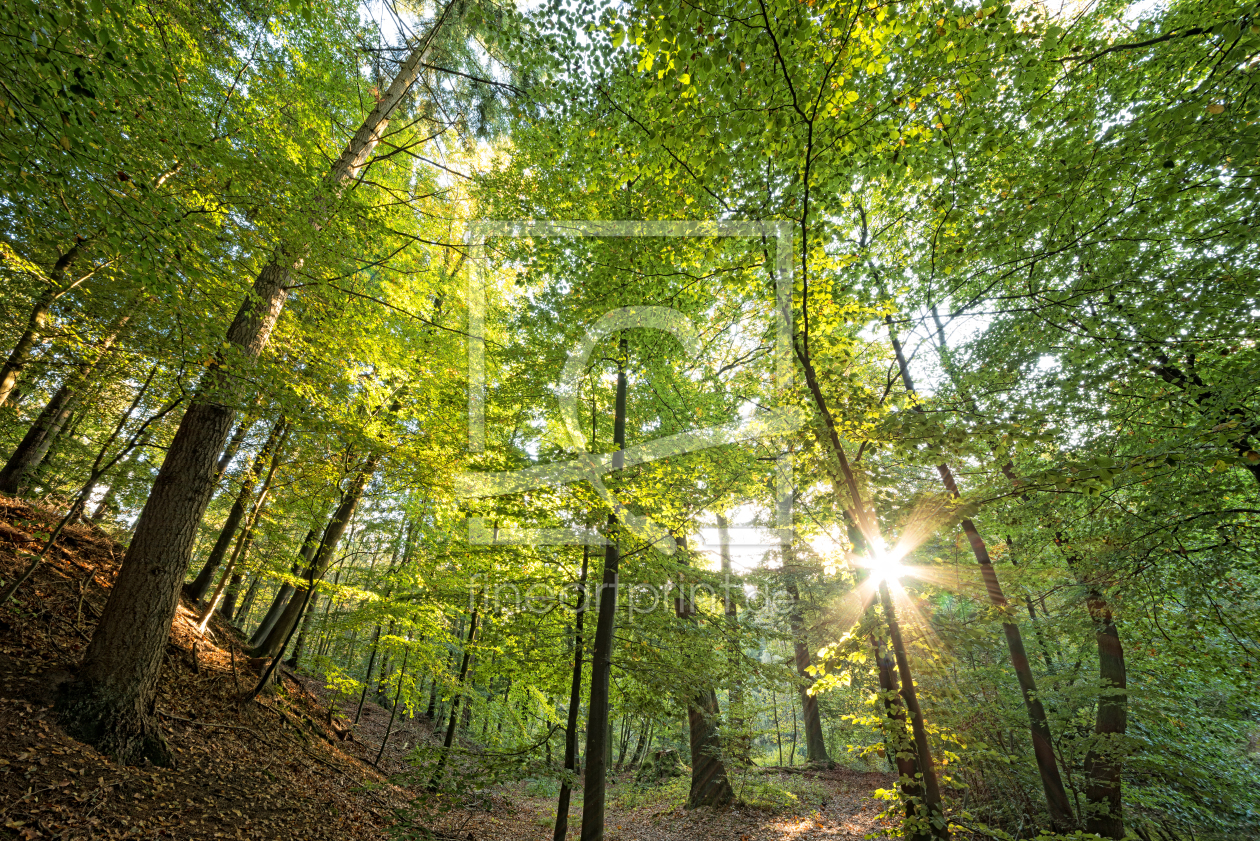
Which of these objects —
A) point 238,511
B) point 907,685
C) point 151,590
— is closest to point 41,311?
point 151,590

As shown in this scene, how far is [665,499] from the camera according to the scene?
6680 mm

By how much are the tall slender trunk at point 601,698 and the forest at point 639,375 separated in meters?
0.05

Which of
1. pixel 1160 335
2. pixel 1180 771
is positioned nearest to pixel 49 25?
pixel 1160 335

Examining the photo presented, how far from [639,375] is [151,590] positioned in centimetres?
639

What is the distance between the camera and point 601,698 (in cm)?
579

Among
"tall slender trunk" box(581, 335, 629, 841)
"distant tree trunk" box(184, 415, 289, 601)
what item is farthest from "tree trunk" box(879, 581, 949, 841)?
"distant tree trunk" box(184, 415, 289, 601)

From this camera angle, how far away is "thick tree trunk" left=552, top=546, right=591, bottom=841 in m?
6.12

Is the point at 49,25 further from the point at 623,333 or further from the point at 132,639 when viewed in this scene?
the point at 623,333

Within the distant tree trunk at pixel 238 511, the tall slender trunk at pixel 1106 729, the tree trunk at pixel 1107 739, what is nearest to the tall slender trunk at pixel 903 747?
the tall slender trunk at pixel 1106 729

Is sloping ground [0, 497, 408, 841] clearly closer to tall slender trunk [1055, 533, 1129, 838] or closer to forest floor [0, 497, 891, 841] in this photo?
forest floor [0, 497, 891, 841]

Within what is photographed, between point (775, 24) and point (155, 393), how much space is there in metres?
8.93

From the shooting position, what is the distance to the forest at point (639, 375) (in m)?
3.74

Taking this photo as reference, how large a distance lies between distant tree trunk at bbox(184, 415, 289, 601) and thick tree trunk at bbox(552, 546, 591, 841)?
5450 millimetres

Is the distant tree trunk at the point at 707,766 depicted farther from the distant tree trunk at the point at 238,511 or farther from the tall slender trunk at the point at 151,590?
the distant tree trunk at the point at 238,511
